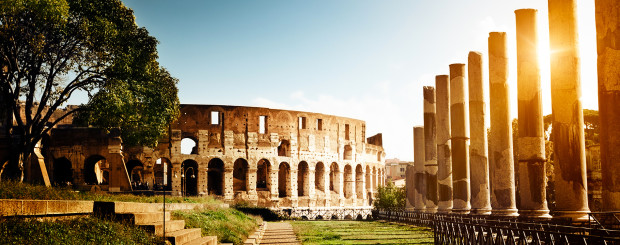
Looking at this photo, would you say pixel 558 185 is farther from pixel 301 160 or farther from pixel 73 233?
pixel 301 160

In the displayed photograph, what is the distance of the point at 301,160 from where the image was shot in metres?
38.2

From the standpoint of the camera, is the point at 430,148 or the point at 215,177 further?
the point at 215,177

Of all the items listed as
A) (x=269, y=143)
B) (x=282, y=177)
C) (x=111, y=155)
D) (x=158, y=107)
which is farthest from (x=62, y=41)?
(x=282, y=177)

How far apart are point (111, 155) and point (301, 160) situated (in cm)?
1331

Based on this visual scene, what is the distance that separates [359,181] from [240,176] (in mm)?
8779

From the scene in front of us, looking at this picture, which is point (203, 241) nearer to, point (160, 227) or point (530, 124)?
point (160, 227)

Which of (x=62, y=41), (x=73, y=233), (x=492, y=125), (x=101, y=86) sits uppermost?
(x=62, y=41)

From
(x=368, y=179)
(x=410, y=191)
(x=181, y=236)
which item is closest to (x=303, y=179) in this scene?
(x=368, y=179)

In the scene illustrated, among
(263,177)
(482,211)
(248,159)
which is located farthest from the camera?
(263,177)

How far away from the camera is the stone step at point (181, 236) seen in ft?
28.3

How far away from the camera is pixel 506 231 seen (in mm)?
13109

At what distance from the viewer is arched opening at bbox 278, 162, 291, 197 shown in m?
37.7

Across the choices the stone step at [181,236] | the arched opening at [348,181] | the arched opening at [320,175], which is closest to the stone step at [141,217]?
the stone step at [181,236]

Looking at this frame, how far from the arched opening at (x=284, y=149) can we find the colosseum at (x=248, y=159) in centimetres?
7
